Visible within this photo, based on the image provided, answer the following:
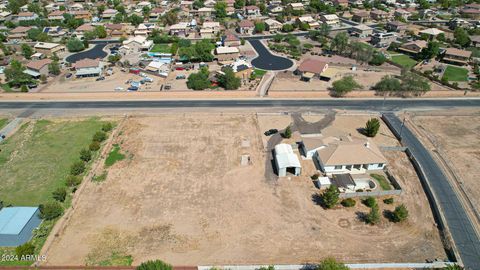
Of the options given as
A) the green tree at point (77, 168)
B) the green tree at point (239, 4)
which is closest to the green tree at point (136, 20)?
the green tree at point (239, 4)

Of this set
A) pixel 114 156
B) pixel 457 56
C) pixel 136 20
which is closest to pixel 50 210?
pixel 114 156

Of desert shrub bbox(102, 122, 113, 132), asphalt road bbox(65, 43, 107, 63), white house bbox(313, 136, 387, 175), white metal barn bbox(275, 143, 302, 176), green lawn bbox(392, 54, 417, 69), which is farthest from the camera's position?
asphalt road bbox(65, 43, 107, 63)

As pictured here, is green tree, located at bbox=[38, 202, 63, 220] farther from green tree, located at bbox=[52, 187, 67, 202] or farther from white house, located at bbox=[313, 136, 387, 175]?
white house, located at bbox=[313, 136, 387, 175]

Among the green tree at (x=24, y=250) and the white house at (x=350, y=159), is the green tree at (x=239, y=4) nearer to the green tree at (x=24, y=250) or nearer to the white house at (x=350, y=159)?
the white house at (x=350, y=159)

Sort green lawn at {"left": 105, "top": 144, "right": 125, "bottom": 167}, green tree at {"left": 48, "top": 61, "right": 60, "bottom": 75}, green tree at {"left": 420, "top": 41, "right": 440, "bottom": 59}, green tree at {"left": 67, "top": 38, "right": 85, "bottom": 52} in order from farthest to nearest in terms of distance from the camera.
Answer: green tree at {"left": 67, "top": 38, "right": 85, "bottom": 52} < green tree at {"left": 420, "top": 41, "right": 440, "bottom": 59} < green tree at {"left": 48, "top": 61, "right": 60, "bottom": 75} < green lawn at {"left": 105, "top": 144, "right": 125, "bottom": 167}

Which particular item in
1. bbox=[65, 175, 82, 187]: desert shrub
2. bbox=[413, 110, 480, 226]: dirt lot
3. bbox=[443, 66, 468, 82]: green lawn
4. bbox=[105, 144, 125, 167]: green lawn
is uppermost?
bbox=[443, 66, 468, 82]: green lawn

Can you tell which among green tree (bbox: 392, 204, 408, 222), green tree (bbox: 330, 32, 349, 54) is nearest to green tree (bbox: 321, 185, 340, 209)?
green tree (bbox: 392, 204, 408, 222)

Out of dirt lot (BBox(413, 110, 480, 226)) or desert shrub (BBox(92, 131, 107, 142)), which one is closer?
dirt lot (BBox(413, 110, 480, 226))

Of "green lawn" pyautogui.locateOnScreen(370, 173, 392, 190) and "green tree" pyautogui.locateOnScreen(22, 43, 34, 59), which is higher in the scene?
"green tree" pyautogui.locateOnScreen(22, 43, 34, 59)
